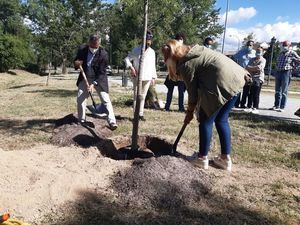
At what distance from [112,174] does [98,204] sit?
65cm

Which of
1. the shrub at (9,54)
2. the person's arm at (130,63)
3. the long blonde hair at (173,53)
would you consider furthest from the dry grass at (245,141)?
the shrub at (9,54)

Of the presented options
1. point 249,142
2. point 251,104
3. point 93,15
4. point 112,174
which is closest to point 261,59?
point 251,104

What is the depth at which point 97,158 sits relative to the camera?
5066 millimetres

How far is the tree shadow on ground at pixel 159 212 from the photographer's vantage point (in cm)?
365

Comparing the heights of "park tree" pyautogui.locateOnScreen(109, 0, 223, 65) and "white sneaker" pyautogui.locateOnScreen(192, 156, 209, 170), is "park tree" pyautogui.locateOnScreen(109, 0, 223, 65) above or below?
above

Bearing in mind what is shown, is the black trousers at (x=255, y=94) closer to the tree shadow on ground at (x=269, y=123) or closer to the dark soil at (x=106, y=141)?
the tree shadow on ground at (x=269, y=123)

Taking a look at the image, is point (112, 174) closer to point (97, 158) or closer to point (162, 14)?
point (97, 158)

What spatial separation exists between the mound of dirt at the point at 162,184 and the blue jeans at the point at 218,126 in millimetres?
420

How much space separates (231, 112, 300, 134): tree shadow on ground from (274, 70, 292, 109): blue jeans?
5.80 ft

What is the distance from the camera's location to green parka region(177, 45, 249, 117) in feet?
15.2

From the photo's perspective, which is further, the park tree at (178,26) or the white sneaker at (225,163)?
the park tree at (178,26)

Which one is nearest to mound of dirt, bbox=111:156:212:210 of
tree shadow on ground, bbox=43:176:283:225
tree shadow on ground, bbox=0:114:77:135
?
tree shadow on ground, bbox=43:176:283:225

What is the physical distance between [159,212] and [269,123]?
570 cm

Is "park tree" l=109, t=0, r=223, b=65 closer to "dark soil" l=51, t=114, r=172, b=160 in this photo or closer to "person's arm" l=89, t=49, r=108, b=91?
"person's arm" l=89, t=49, r=108, b=91
